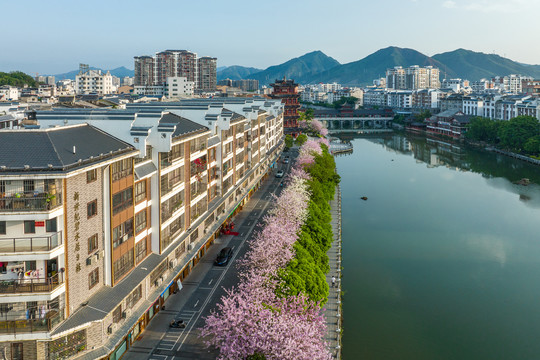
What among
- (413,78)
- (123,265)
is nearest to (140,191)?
(123,265)

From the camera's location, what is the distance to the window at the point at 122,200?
41.4 feet

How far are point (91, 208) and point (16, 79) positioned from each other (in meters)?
78.1

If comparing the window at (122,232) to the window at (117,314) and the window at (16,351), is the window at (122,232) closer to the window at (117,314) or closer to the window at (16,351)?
the window at (117,314)

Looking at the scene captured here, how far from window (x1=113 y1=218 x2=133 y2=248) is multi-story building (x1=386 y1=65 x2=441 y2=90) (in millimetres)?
151440

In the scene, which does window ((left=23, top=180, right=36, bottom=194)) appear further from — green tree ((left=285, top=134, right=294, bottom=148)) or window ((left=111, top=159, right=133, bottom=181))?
green tree ((left=285, top=134, right=294, bottom=148))

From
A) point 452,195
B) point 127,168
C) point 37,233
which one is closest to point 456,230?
point 452,195

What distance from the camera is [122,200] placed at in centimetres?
1300

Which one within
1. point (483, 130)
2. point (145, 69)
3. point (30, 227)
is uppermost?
point (145, 69)

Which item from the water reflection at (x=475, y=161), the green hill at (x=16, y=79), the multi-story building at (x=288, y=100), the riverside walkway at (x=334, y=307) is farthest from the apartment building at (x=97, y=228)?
the green hill at (x=16, y=79)

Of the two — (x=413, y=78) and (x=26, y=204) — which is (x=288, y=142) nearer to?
(x=26, y=204)

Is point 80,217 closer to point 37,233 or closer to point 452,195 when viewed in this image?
point 37,233

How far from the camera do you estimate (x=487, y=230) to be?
28.2 meters

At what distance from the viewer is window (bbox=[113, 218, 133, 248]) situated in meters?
12.7

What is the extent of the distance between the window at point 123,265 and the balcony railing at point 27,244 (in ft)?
8.14
